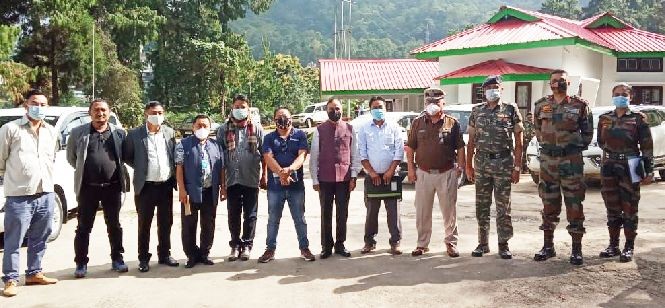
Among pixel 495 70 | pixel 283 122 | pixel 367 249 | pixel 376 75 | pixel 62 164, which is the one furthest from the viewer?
pixel 376 75

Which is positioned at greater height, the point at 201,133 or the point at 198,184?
the point at 201,133

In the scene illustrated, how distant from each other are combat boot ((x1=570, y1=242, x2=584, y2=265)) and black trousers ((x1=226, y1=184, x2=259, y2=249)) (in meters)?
3.29

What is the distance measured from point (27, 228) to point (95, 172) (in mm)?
763

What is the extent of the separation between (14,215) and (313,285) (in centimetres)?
274

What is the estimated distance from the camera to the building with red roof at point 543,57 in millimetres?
19547

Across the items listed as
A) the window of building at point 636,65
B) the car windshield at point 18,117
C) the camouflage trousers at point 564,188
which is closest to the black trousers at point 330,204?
the camouflage trousers at point 564,188

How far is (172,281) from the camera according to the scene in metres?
5.64

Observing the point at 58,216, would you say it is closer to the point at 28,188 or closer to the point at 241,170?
the point at 28,188

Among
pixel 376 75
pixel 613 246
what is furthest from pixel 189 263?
pixel 376 75

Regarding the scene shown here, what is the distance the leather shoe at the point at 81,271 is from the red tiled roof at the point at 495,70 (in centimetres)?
1579

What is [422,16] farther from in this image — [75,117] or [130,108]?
[75,117]

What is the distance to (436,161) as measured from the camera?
6324 millimetres

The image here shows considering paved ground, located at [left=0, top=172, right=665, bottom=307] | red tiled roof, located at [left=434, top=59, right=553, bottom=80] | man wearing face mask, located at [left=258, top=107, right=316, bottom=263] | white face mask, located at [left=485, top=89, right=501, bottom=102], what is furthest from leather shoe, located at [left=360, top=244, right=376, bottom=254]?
red tiled roof, located at [left=434, top=59, right=553, bottom=80]

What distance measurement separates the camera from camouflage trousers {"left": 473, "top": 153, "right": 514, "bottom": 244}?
609 centimetres
